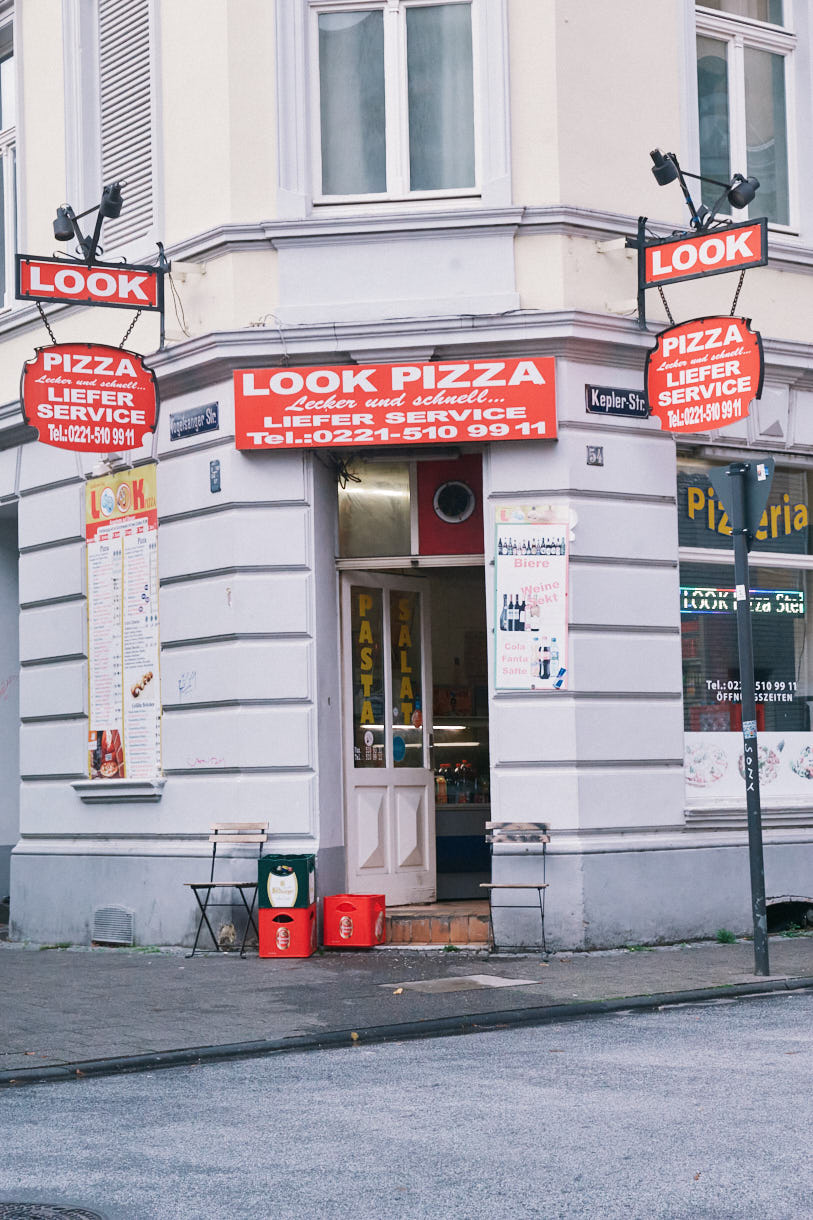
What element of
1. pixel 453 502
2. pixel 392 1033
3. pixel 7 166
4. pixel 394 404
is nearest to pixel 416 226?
pixel 394 404

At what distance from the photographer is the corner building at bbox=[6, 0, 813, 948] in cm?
1251

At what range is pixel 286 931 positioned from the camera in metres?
12.2

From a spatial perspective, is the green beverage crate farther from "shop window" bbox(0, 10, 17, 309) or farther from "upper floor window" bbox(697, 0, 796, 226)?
"shop window" bbox(0, 10, 17, 309)

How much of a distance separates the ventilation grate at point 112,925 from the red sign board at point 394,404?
3.92 metres

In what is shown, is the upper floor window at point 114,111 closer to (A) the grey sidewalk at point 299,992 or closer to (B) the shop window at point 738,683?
(B) the shop window at point 738,683

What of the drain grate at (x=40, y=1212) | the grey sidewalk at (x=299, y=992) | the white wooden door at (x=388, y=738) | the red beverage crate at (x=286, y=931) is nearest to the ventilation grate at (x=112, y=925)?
the grey sidewalk at (x=299, y=992)

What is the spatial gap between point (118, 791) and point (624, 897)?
4.28 m

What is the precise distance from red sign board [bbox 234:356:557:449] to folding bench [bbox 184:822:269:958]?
113 inches

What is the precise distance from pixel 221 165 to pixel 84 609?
397 cm

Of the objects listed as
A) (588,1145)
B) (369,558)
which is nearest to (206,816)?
(369,558)

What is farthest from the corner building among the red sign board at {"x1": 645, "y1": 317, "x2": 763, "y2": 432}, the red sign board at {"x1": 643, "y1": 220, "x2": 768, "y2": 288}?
the red sign board at {"x1": 643, "y1": 220, "x2": 768, "y2": 288}

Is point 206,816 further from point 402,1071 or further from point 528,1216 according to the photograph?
point 528,1216

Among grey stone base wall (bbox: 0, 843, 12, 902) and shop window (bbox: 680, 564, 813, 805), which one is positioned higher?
shop window (bbox: 680, 564, 813, 805)

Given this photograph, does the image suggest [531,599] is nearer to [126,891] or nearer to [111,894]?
[126,891]
